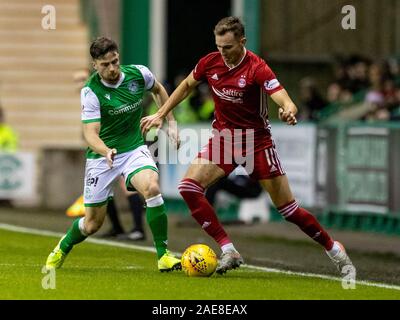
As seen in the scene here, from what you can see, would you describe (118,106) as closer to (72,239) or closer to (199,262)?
(72,239)

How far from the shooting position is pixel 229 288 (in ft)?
35.1

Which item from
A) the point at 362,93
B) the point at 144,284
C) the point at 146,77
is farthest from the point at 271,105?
the point at 144,284

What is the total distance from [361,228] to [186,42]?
1076cm

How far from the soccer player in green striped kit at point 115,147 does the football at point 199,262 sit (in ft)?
0.83

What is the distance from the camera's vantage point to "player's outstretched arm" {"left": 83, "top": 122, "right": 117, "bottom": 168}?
1116cm

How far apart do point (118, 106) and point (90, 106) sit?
0.29 metres

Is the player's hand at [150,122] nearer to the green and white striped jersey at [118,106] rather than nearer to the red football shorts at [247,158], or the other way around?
the green and white striped jersey at [118,106]

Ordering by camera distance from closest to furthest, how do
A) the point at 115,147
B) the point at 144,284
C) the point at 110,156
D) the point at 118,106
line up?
the point at 144,284
the point at 110,156
the point at 118,106
the point at 115,147

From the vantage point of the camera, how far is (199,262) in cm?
1132

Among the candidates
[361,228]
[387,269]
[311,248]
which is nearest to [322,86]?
[361,228]

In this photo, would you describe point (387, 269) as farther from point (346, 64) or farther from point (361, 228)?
point (346, 64)

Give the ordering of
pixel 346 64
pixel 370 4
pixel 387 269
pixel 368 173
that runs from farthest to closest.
→ pixel 370 4 < pixel 346 64 < pixel 368 173 < pixel 387 269

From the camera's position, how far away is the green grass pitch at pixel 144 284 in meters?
10.2

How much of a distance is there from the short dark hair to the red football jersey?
2.85 feet
